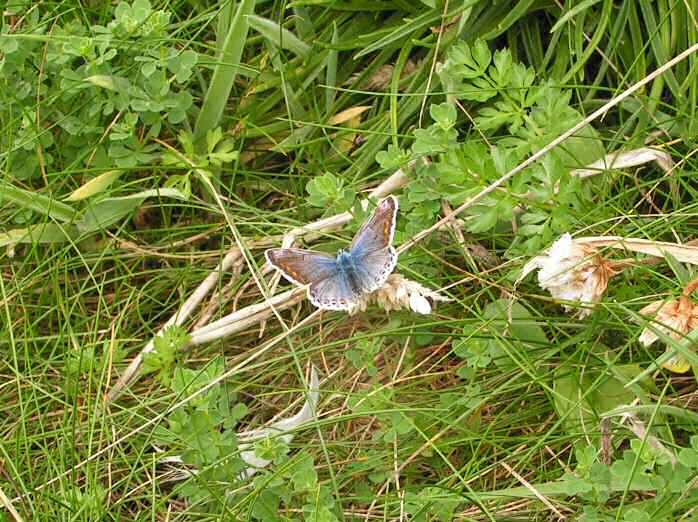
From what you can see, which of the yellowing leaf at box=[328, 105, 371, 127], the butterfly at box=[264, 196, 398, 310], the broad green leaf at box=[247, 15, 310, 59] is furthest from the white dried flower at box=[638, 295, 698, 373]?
the broad green leaf at box=[247, 15, 310, 59]

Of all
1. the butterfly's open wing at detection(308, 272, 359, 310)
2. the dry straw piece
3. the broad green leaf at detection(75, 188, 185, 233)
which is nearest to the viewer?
the dry straw piece

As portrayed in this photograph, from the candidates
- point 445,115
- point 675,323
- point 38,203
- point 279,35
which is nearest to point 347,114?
point 279,35

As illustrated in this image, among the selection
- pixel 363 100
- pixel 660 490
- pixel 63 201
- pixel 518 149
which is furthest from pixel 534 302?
pixel 63 201

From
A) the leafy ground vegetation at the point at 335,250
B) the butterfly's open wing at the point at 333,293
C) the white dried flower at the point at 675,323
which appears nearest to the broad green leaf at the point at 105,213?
the leafy ground vegetation at the point at 335,250

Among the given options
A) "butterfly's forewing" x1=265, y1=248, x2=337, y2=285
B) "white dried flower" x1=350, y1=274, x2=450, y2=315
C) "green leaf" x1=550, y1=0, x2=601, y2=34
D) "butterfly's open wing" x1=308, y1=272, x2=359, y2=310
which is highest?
"green leaf" x1=550, y1=0, x2=601, y2=34

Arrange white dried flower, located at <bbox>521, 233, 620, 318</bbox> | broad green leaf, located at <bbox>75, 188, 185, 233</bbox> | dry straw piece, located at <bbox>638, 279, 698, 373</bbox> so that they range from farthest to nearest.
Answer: broad green leaf, located at <bbox>75, 188, 185, 233</bbox>, white dried flower, located at <bbox>521, 233, 620, 318</bbox>, dry straw piece, located at <bbox>638, 279, 698, 373</bbox>

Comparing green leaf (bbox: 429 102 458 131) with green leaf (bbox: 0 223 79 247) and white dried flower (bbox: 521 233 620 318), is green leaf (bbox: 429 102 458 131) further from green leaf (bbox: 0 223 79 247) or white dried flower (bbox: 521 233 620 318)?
green leaf (bbox: 0 223 79 247)

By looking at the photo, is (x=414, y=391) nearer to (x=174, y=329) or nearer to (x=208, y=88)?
(x=174, y=329)
